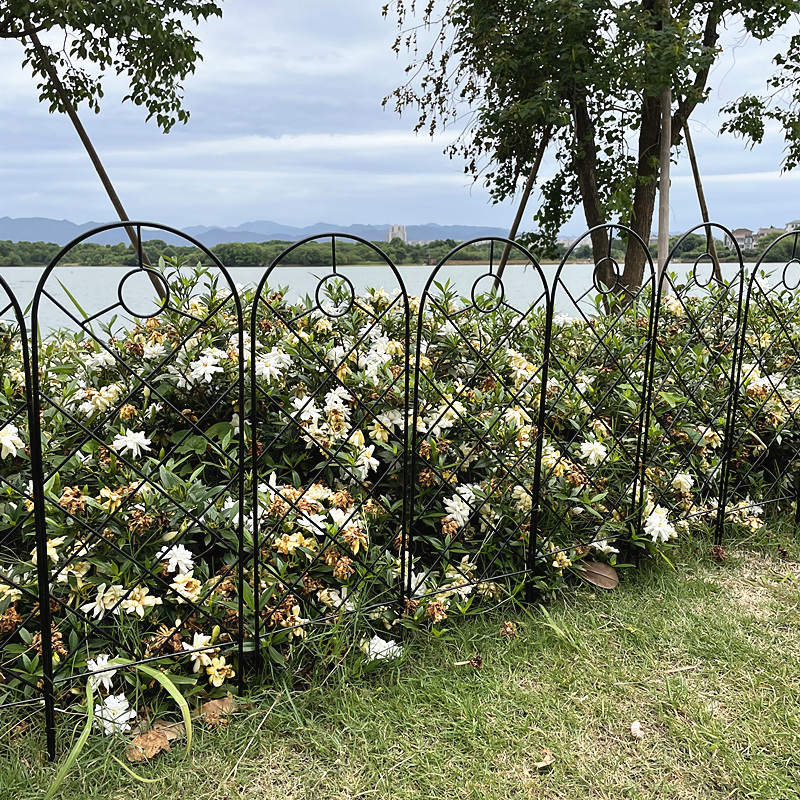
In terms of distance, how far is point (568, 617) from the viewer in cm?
200

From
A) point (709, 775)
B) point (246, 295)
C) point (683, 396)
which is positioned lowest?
point (709, 775)

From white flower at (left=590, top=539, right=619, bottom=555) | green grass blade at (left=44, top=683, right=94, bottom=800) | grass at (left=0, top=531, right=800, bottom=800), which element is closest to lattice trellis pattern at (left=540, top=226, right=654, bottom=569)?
white flower at (left=590, top=539, right=619, bottom=555)

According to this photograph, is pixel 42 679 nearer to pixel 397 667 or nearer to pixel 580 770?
pixel 397 667

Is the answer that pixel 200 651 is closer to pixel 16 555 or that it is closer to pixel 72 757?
pixel 72 757

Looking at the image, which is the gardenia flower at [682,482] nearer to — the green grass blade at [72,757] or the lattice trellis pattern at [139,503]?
the lattice trellis pattern at [139,503]

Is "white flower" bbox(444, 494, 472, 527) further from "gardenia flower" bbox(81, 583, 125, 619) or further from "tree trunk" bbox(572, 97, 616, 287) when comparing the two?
"tree trunk" bbox(572, 97, 616, 287)

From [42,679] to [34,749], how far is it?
0.46ft

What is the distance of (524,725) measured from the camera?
1588 mm

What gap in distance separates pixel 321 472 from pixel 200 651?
1.93 feet

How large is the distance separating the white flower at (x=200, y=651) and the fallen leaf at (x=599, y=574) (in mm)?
1121

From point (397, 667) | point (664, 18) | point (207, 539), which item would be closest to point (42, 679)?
point (207, 539)

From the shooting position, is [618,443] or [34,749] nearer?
[34,749]

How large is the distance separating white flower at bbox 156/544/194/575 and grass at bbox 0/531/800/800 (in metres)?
0.34

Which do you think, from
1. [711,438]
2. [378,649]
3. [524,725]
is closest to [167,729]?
[378,649]
